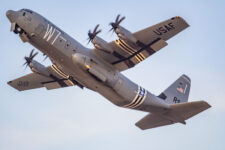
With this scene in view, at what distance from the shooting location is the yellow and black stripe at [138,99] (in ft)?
107

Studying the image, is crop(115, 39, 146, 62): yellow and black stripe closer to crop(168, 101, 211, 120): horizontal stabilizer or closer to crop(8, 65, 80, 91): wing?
crop(168, 101, 211, 120): horizontal stabilizer

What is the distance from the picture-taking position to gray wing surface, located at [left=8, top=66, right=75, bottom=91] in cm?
3593

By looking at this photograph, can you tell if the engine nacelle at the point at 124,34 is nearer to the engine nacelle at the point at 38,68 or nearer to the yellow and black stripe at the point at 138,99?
the yellow and black stripe at the point at 138,99

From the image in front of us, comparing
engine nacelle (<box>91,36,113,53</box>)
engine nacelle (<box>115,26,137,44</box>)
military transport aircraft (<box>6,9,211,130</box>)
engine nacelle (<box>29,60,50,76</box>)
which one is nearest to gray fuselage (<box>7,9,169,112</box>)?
military transport aircraft (<box>6,9,211,130</box>)

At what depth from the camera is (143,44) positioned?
3069 cm

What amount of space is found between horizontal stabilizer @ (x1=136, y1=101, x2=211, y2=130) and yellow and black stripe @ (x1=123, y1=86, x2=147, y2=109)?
2.59 metres

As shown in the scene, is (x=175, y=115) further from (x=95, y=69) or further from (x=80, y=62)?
(x=80, y=62)

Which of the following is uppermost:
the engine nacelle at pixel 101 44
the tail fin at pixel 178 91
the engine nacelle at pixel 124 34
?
the engine nacelle at pixel 124 34

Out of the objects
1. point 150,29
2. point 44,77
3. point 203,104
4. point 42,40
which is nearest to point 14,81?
point 44,77

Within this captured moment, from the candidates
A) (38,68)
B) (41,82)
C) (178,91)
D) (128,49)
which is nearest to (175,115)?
(178,91)

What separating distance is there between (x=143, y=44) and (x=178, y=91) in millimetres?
8780

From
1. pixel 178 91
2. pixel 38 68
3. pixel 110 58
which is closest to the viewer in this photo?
pixel 110 58

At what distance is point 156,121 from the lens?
3478cm

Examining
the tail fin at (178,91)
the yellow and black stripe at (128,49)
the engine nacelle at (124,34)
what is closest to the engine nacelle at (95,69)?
the yellow and black stripe at (128,49)
